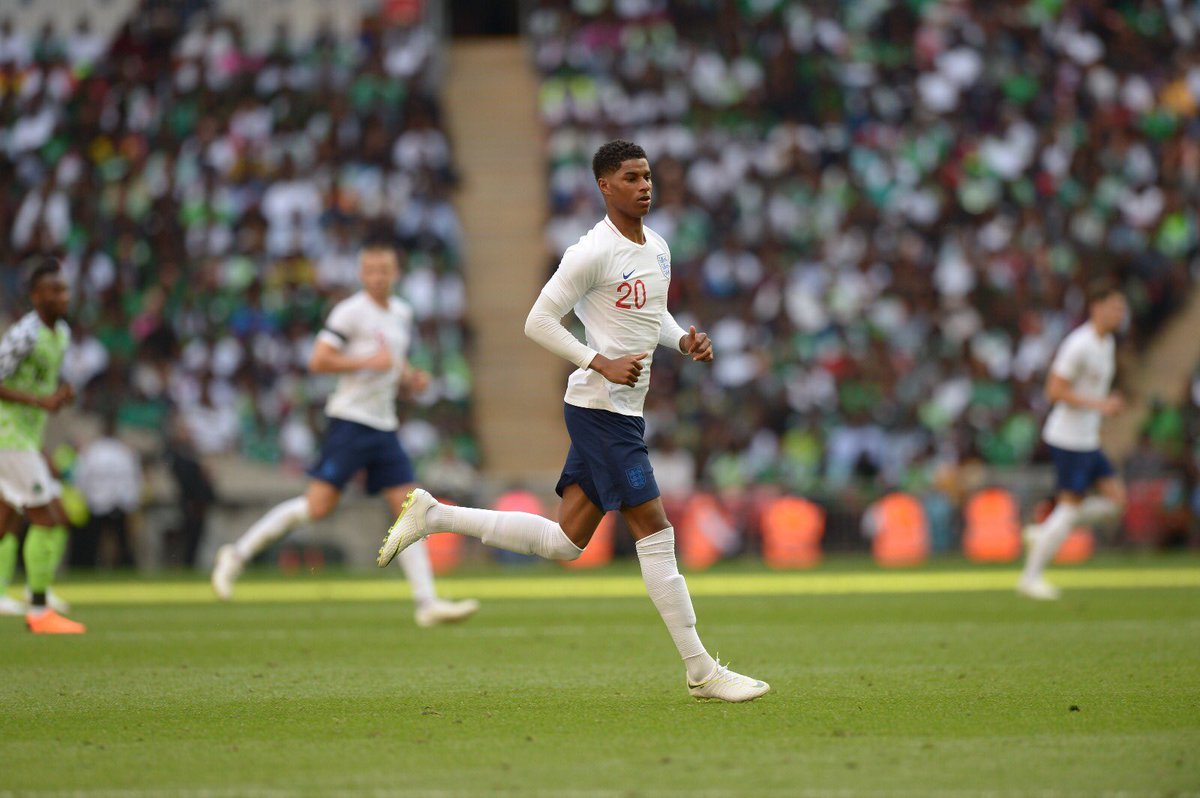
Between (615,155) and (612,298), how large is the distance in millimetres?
667

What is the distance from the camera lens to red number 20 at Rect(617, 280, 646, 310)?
8070mm

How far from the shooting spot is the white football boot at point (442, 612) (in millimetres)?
11773

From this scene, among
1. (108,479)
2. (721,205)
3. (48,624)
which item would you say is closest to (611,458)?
(48,624)

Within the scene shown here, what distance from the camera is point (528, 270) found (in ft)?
Answer: 86.2

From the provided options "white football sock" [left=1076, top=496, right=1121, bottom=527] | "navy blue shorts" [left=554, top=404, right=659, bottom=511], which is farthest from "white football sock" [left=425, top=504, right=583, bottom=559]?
"white football sock" [left=1076, top=496, right=1121, bottom=527]

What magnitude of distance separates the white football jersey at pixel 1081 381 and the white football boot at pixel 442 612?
529cm

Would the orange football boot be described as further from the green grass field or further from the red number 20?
the red number 20

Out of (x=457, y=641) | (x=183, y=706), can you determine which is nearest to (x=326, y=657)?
(x=457, y=641)

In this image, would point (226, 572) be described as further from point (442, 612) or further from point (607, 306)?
point (607, 306)

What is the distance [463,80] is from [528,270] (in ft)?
15.3

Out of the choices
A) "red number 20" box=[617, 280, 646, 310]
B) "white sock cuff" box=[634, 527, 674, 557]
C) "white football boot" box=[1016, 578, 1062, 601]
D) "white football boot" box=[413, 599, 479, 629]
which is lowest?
"white football boot" box=[1016, 578, 1062, 601]

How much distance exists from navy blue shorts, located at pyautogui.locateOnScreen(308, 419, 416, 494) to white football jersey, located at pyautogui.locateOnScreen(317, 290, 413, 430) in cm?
7

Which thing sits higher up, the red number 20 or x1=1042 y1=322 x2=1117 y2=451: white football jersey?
the red number 20

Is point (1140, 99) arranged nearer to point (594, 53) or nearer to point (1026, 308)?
point (1026, 308)
